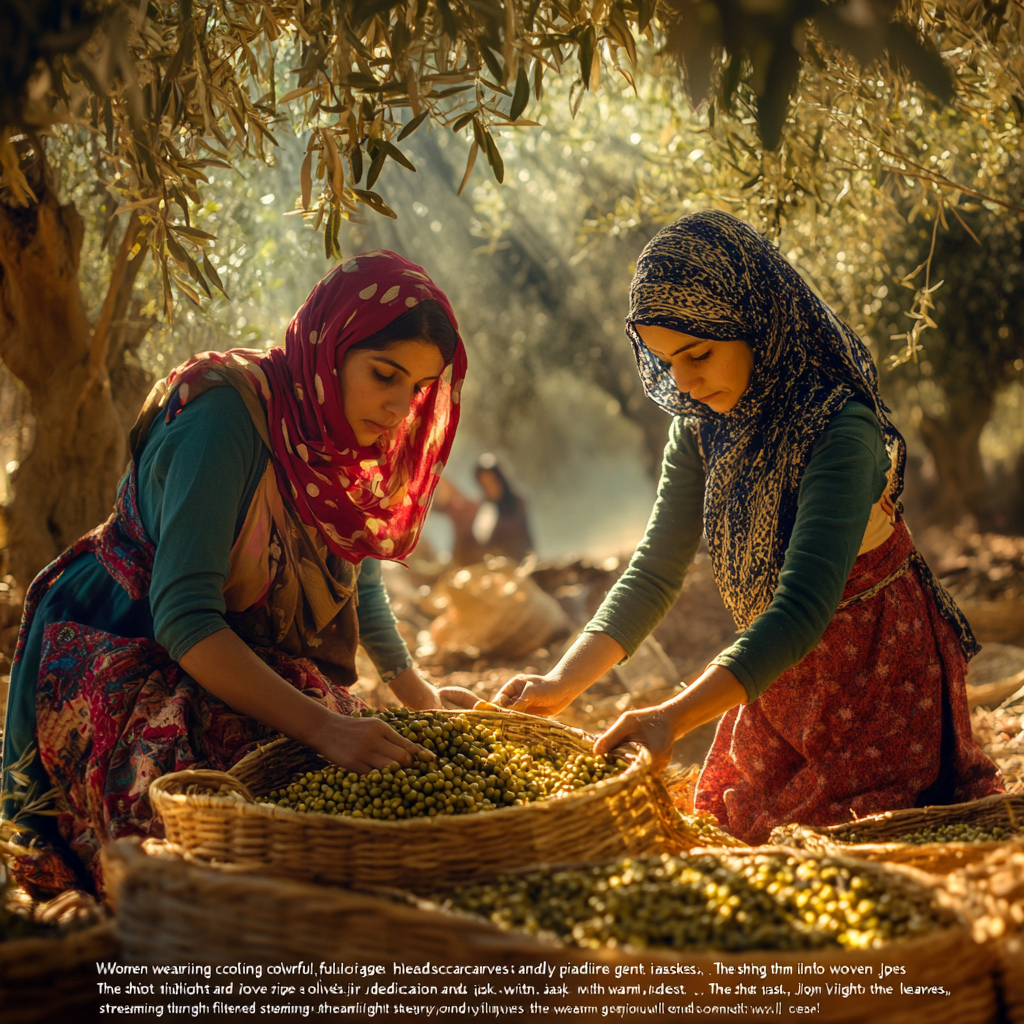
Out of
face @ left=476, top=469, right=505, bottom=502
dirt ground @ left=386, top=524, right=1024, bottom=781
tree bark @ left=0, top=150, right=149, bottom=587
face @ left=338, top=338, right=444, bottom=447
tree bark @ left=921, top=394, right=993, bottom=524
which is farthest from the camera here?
tree bark @ left=921, top=394, right=993, bottom=524

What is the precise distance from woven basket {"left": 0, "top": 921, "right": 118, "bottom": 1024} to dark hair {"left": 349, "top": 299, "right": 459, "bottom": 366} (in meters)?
1.57

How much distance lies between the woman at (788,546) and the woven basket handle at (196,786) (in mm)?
859

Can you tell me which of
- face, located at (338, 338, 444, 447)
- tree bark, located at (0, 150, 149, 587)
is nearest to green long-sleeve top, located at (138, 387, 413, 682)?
face, located at (338, 338, 444, 447)

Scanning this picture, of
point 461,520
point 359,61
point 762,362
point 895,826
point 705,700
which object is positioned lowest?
point 895,826

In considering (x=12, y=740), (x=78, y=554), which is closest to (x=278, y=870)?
(x=12, y=740)

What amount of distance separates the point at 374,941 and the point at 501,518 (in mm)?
9496

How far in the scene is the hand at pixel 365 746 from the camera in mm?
1950

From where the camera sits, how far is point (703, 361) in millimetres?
2426

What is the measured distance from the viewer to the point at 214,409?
2299mm

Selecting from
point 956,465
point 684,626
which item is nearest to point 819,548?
point 684,626

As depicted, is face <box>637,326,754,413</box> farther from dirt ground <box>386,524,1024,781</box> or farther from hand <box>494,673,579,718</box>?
dirt ground <box>386,524,1024,781</box>

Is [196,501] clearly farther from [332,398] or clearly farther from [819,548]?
[819,548]

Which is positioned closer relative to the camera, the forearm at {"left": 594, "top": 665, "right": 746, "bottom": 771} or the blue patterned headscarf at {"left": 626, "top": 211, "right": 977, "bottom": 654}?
the forearm at {"left": 594, "top": 665, "right": 746, "bottom": 771}

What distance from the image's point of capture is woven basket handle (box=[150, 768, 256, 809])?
177 cm
